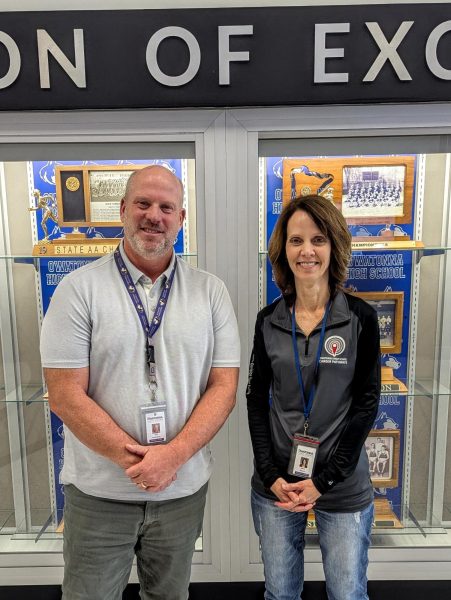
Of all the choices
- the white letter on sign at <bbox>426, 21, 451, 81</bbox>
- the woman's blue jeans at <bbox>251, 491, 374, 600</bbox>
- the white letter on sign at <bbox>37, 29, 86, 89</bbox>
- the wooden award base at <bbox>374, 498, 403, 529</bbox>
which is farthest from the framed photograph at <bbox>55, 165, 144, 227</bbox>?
the wooden award base at <bbox>374, 498, 403, 529</bbox>

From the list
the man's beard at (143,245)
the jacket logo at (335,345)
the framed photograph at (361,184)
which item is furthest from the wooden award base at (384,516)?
the man's beard at (143,245)

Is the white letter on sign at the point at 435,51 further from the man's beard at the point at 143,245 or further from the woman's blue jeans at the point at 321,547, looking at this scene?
the woman's blue jeans at the point at 321,547

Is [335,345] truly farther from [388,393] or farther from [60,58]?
[60,58]

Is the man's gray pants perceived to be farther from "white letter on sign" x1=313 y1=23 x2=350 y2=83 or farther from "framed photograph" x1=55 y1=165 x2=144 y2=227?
"white letter on sign" x1=313 y1=23 x2=350 y2=83

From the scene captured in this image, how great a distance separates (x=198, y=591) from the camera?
222 cm

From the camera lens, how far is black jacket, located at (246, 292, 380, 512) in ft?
5.00

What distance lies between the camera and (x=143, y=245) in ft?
5.01

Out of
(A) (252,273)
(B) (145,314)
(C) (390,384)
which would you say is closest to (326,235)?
(A) (252,273)

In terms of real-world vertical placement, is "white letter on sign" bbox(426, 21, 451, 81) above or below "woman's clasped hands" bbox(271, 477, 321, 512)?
above

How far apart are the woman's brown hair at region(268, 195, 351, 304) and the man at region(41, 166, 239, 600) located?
0.74 ft

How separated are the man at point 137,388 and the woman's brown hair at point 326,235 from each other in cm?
23

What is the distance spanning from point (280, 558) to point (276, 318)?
84 cm

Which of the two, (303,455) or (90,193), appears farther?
(90,193)

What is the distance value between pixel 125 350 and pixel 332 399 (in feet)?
2.26
